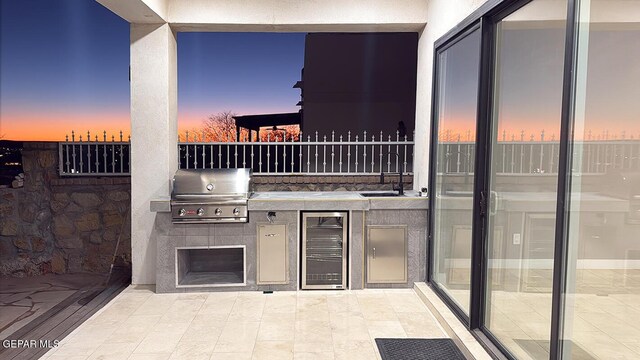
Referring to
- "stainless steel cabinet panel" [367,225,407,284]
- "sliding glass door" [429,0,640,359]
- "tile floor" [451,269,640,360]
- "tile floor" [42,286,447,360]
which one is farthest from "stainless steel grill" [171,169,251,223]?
"tile floor" [451,269,640,360]

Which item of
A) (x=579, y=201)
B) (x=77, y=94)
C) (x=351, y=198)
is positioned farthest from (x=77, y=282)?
(x=579, y=201)

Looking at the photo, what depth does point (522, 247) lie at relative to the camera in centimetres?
257

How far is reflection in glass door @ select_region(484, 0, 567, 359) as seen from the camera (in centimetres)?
229

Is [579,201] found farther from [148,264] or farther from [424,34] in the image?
[148,264]

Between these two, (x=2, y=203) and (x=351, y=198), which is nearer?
(x=351, y=198)

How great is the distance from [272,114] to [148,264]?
3.89m

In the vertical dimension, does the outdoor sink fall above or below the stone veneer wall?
above

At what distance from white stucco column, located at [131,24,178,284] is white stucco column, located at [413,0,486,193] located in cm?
262

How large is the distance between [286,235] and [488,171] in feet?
6.75

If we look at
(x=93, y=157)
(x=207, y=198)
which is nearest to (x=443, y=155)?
(x=207, y=198)

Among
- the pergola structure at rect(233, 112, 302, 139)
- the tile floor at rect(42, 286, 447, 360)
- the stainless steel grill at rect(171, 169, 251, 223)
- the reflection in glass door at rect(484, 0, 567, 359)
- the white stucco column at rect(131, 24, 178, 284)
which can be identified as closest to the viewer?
the reflection in glass door at rect(484, 0, 567, 359)

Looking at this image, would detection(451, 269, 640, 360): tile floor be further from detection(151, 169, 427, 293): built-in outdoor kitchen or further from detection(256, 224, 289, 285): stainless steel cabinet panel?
detection(256, 224, 289, 285): stainless steel cabinet panel

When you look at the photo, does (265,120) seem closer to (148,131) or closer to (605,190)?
(148,131)

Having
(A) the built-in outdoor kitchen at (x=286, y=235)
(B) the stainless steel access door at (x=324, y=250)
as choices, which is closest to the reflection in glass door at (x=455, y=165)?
(A) the built-in outdoor kitchen at (x=286, y=235)
